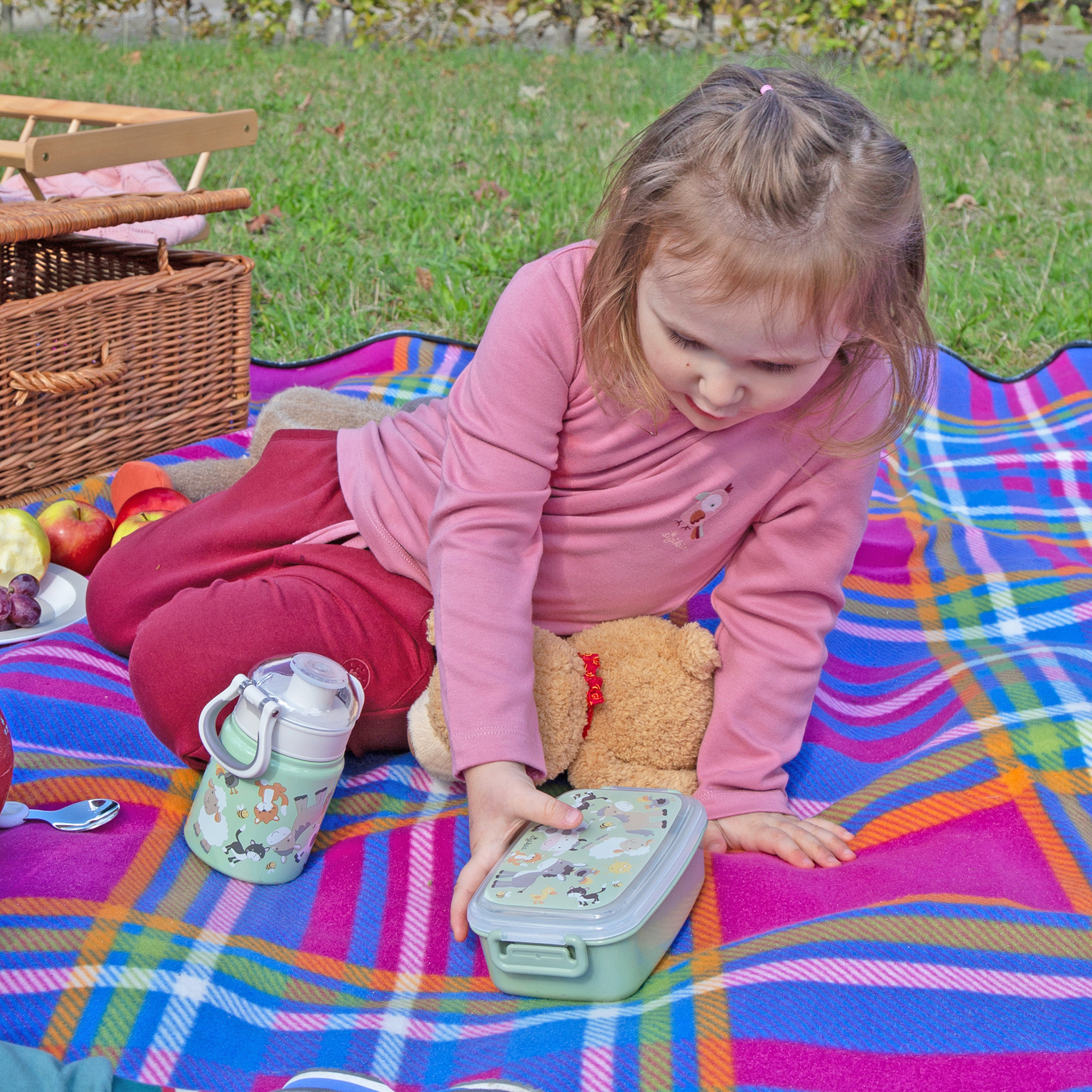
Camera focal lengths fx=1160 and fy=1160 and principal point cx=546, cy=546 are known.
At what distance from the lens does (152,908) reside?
44.7 inches

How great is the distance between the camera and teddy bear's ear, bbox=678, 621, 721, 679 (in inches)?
53.1

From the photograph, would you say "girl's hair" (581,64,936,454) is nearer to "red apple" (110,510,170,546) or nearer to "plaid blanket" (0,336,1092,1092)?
"plaid blanket" (0,336,1092,1092)

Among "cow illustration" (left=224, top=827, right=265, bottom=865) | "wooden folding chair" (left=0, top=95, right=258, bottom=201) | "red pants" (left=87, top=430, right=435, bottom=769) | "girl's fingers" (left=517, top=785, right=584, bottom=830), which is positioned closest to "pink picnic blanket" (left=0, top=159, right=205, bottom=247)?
"wooden folding chair" (left=0, top=95, right=258, bottom=201)

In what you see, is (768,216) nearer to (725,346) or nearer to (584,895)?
(725,346)

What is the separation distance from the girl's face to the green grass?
0.39 meters

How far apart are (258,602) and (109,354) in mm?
962

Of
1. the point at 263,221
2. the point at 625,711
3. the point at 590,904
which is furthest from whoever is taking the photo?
the point at 263,221

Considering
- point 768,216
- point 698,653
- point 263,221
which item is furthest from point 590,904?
point 263,221

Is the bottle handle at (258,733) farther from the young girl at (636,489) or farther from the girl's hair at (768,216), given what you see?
the girl's hair at (768,216)

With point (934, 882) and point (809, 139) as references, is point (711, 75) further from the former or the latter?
point (934, 882)

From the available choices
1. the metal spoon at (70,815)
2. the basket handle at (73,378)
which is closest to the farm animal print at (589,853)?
the metal spoon at (70,815)

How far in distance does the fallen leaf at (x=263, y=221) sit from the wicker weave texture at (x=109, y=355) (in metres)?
1.15

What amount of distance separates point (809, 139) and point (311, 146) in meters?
3.46

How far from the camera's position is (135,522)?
182 cm
